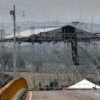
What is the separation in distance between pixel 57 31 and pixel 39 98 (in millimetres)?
31687

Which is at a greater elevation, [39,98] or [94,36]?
[94,36]

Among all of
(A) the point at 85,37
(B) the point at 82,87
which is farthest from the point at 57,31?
(B) the point at 82,87

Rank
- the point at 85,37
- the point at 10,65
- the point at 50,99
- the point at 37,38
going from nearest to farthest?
the point at 50,99, the point at 37,38, the point at 85,37, the point at 10,65

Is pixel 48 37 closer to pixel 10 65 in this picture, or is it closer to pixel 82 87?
pixel 82 87

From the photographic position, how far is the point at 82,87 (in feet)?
96.8

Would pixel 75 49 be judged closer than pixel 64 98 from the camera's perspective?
No

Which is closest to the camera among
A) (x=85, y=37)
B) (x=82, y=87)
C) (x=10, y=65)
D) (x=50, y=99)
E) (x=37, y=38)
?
(x=50, y=99)

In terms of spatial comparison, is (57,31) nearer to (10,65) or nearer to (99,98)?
(99,98)

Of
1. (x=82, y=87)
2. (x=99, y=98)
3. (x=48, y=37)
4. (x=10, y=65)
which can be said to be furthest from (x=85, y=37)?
(x=10, y=65)

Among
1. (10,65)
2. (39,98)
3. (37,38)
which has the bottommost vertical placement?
(10,65)

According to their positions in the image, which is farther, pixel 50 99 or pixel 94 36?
pixel 94 36

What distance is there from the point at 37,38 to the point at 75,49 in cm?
882

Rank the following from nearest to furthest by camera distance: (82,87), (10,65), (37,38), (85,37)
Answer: (82,87) < (37,38) < (85,37) < (10,65)

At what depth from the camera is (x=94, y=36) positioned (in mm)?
46438
